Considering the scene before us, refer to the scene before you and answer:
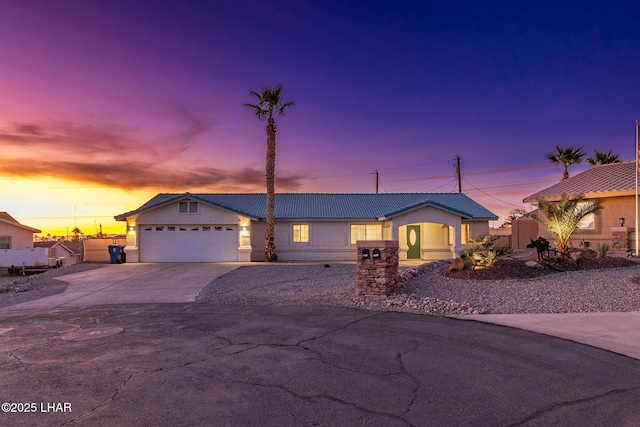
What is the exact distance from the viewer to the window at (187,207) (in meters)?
27.1

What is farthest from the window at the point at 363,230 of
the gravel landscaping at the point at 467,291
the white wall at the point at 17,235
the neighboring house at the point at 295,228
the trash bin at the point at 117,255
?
the white wall at the point at 17,235

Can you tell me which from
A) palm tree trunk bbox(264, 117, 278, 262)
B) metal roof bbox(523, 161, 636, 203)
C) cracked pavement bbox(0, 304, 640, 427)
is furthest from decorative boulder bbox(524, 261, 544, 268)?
palm tree trunk bbox(264, 117, 278, 262)

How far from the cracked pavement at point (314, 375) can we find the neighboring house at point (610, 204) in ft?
64.3

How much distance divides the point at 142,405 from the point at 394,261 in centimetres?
908

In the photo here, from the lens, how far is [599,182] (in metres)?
28.2

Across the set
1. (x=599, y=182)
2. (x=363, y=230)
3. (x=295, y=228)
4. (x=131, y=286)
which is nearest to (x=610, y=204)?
(x=599, y=182)

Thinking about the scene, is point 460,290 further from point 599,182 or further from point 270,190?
point 599,182

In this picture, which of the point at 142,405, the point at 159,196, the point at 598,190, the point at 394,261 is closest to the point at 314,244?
the point at 159,196

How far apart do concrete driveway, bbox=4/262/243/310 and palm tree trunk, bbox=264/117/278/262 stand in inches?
186

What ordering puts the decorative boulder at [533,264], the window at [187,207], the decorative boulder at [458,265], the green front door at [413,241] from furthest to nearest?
the green front door at [413,241], the window at [187,207], the decorative boulder at [458,265], the decorative boulder at [533,264]

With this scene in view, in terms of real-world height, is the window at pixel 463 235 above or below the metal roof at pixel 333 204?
below

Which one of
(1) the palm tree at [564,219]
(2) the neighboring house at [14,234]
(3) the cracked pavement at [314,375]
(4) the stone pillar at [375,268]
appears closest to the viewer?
(3) the cracked pavement at [314,375]

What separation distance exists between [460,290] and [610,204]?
18.2 meters

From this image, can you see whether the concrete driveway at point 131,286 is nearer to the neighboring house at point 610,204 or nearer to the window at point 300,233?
the window at point 300,233
